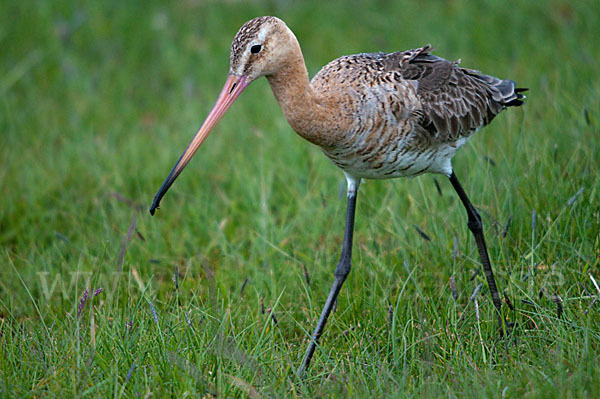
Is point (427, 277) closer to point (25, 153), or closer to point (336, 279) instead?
point (336, 279)

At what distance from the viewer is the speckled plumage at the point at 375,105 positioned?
3439 millimetres

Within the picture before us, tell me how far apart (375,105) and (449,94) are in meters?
0.65

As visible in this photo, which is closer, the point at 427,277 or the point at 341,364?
the point at 341,364

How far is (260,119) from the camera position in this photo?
6574mm

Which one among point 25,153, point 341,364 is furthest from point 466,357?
point 25,153

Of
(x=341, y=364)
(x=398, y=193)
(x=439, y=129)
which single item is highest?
(x=439, y=129)

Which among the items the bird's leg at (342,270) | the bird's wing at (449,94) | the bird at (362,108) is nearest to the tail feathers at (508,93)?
the bird's wing at (449,94)

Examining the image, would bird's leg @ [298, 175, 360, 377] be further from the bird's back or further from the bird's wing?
the bird's wing

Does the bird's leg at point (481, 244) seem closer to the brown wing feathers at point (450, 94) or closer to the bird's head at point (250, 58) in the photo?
the brown wing feathers at point (450, 94)

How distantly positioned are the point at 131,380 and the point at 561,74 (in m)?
4.77

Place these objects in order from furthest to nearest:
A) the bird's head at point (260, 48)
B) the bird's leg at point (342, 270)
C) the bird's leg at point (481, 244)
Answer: the bird's leg at point (481, 244)
the bird's leg at point (342, 270)
the bird's head at point (260, 48)

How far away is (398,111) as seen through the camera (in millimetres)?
3693

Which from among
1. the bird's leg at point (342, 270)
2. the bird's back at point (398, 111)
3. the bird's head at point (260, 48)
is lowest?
the bird's leg at point (342, 270)

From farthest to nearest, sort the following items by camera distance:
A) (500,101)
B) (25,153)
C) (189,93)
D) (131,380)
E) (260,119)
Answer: (189,93), (260,119), (25,153), (500,101), (131,380)
